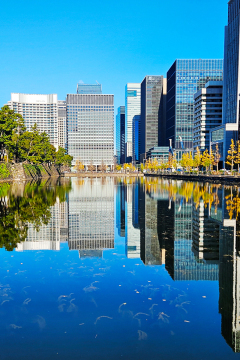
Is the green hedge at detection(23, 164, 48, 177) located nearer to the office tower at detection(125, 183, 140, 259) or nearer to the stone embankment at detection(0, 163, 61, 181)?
the stone embankment at detection(0, 163, 61, 181)

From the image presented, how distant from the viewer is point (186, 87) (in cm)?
17125

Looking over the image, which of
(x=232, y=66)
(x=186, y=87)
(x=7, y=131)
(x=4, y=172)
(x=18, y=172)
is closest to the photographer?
(x=4, y=172)

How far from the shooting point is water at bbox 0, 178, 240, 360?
5.50 metres

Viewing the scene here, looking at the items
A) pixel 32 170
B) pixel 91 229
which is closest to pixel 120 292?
pixel 91 229

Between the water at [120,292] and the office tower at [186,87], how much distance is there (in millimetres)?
161626

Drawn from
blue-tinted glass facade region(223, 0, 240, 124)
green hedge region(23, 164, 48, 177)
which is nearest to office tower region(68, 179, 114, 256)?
green hedge region(23, 164, 48, 177)

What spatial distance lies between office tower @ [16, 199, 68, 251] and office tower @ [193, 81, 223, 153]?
10893 cm

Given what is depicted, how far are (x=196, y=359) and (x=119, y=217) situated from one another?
14864 millimetres

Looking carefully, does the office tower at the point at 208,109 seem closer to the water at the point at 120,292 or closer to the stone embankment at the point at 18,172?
the stone embankment at the point at 18,172

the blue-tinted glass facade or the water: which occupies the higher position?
the blue-tinted glass facade

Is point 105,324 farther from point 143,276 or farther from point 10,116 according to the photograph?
point 10,116

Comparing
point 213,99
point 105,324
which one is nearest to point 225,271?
point 105,324

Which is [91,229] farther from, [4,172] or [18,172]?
[18,172]

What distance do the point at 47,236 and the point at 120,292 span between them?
23.3 feet
